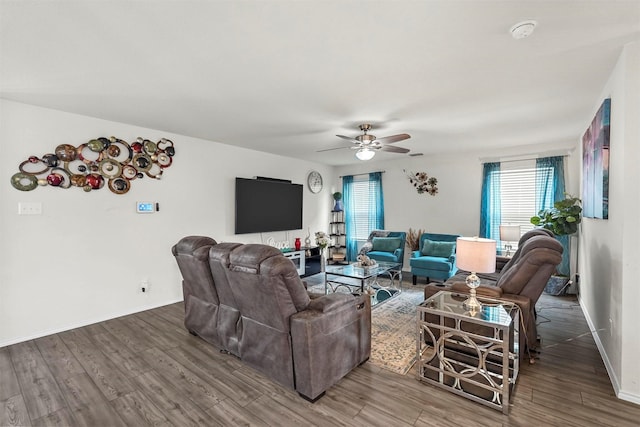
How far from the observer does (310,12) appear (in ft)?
5.60

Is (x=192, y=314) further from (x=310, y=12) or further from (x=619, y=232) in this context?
A: (x=619, y=232)

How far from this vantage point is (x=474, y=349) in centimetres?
223

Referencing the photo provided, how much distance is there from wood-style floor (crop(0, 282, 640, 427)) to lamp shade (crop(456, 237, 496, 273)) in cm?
94

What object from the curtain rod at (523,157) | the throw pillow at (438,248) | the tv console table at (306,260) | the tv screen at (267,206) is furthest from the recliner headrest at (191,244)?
the curtain rod at (523,157)

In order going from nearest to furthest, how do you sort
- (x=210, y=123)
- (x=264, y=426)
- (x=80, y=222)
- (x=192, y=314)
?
(x=264, y=426)
(x=192, y=314)
(x=80, y=222)
(x=210, y=123)

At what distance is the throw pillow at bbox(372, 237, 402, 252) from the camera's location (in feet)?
19.5

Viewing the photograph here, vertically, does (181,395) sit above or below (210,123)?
below

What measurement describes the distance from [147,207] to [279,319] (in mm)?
2992

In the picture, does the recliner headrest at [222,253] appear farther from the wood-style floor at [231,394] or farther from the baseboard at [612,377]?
the baseboard at [612,377]

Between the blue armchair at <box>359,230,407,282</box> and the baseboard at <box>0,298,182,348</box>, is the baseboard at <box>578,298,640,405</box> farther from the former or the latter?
the baseboard at <box>0,298,182,348</box>

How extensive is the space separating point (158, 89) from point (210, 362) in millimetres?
2617

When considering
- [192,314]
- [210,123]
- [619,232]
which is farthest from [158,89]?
[619,232]

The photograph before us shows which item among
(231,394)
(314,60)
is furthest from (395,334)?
(314,60)

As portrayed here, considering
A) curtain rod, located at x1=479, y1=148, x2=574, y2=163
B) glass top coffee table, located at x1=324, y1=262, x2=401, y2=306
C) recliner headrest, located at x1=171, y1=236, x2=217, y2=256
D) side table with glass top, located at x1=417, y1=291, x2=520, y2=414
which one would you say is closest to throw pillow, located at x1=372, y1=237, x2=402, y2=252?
glass top coffee table, located at x1=324, y1=262, x2=401, y2=306
